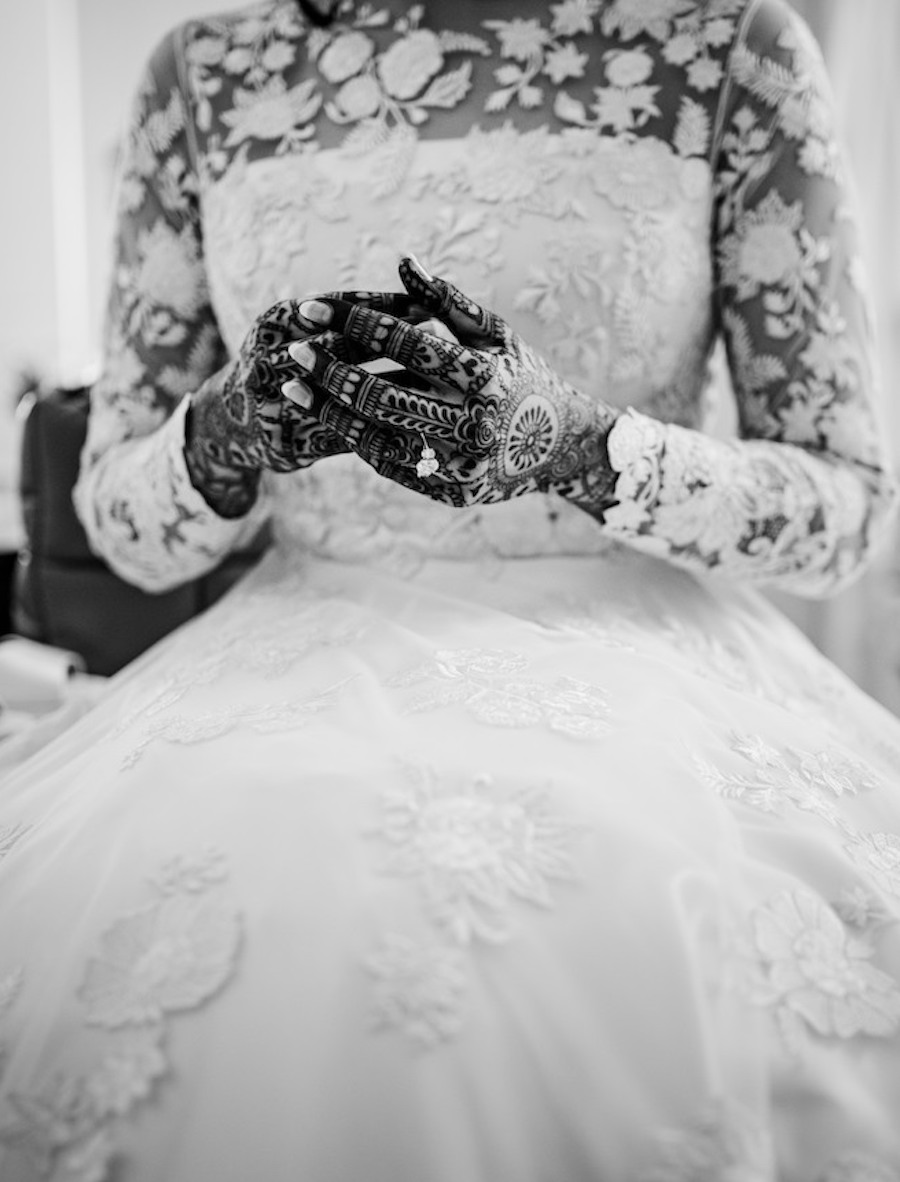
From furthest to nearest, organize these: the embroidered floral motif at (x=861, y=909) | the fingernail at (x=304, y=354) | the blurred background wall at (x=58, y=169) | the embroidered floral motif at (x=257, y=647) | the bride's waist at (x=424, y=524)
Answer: the blurred background wall at (x=58, y=169)
the bride's waist at (x=424, y=524)
the embroidered floral motif at (x=257, y=647)
the fingernail at (x=304, y=354)
the embroidered floral motif at (x=861, y=909)

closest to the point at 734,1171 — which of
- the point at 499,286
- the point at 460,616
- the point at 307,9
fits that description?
the point at 460,616

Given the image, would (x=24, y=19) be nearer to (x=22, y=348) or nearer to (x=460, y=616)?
(x=22, y=348)

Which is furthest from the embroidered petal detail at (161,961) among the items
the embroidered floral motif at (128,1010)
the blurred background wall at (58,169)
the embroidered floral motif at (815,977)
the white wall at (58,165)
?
the white wall at (58,165)

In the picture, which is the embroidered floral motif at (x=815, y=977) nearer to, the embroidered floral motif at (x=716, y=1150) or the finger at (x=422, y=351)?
the embroidered floral motif at (x=716, y=1150)

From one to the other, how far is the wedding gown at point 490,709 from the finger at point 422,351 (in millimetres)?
159

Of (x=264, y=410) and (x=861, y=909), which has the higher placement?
(x=264, y=410)

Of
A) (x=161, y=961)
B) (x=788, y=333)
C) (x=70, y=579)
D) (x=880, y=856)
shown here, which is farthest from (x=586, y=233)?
(x=70, y=579)

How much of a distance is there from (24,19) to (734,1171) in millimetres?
3084

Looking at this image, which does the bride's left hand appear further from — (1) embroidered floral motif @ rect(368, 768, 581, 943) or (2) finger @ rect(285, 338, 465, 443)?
(1) embroidered floral motif @ rect(368, 768, 581, 943)

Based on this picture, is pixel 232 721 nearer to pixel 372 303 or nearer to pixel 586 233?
pixel 372 303

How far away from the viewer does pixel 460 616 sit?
30.9 inches

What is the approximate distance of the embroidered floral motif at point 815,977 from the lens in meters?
0.48

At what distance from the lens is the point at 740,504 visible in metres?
0.81

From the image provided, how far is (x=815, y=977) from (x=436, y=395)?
37cm
